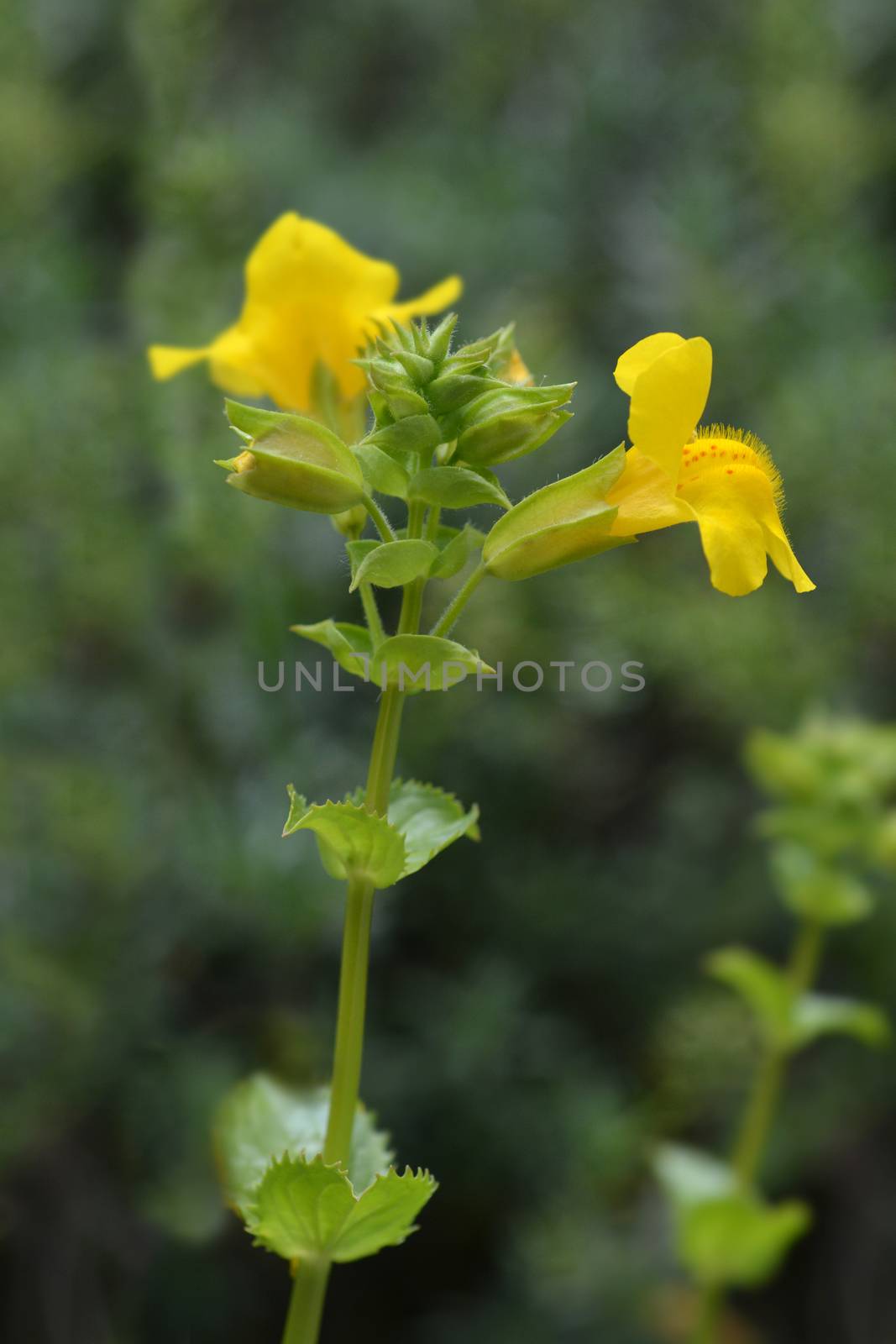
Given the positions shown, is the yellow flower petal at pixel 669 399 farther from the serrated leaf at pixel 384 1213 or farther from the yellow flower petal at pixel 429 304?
the serrated leaf at pixel 384 1213

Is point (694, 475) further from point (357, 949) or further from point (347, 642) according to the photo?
point (357, 949)

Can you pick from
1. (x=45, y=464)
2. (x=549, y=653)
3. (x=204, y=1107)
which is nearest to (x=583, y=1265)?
(x=204, y=1107)

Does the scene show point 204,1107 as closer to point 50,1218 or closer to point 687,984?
point 50,1218

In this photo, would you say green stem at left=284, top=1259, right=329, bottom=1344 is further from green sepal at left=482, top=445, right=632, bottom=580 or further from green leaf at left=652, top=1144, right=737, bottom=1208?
green leaf at left=652, top=1144, right=737, bottom=1208

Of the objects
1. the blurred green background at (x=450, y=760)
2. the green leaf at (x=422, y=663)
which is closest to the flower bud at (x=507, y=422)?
the green leaf at (x=422, y=663)

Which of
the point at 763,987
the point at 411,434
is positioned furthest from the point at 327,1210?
the point at 763,987
